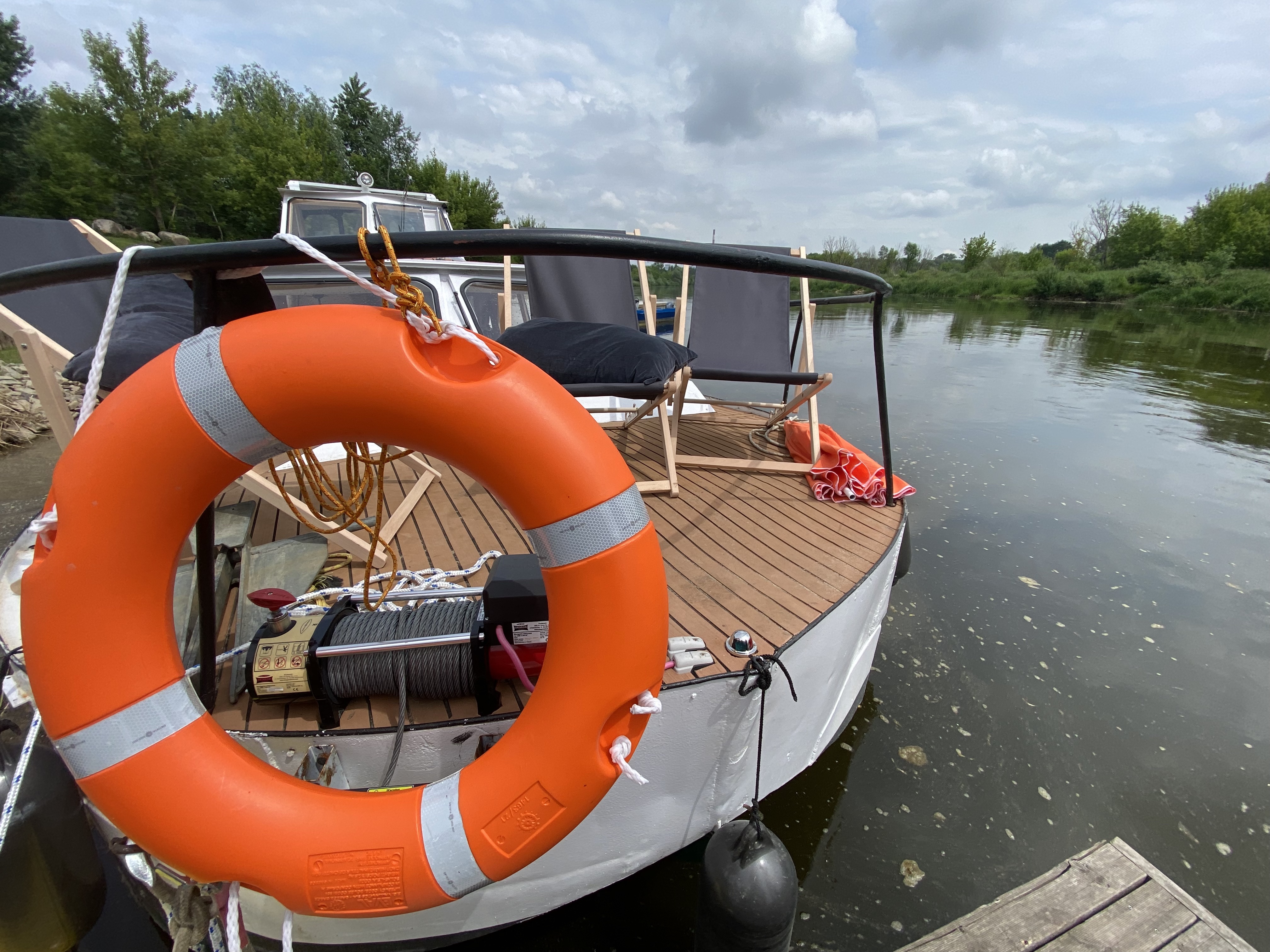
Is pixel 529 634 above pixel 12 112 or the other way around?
the other way around

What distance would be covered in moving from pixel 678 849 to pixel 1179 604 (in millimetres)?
3607

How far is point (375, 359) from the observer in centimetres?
94

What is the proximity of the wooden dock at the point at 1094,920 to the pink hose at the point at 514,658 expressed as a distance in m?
1.30

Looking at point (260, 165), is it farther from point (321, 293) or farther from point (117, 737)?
point (117, 737)

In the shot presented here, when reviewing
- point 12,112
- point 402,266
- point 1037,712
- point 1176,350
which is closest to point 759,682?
point 1037,712

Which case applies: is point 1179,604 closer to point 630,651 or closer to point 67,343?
point 630,651

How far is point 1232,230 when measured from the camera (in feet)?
107

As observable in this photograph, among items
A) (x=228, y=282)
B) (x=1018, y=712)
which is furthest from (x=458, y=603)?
(x=1018, y=712)

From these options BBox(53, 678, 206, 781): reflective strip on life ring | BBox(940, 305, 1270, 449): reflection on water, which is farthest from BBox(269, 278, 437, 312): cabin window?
BBox(940, 305, 1270, 449): reflection on water

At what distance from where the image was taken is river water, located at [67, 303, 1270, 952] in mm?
1861

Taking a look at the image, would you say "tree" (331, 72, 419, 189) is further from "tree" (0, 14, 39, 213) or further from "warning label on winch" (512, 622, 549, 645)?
"warning label on winch" (512, 622, 549, 645)

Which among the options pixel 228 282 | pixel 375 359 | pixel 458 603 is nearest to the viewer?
pixel 375 359

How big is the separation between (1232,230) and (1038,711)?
152ft

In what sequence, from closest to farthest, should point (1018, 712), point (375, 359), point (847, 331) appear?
point (375, 359) → point (1018, 712) → point (847, 331)
